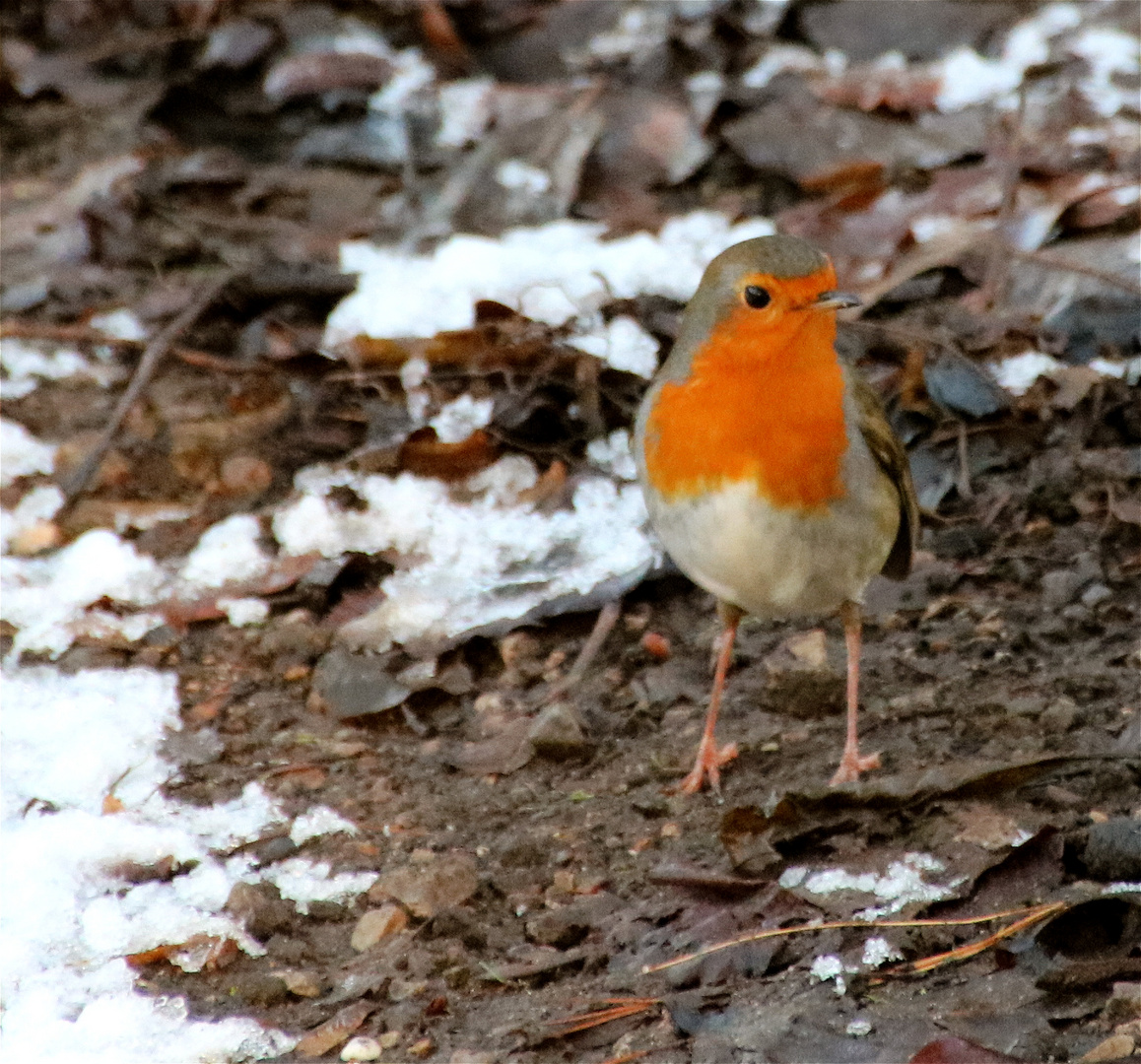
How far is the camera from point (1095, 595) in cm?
385

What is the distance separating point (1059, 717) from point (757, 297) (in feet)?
3.46

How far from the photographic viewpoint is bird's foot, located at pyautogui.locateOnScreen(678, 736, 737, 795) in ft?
11.1

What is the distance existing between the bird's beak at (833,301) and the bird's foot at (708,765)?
0.93m

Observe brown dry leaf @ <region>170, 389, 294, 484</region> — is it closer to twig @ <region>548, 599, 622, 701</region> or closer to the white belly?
twig @ <region>548, 599, 622, 701</region>

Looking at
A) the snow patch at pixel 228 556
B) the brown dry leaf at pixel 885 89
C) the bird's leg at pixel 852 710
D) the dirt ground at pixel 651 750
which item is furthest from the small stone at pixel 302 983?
the brown dry leaf at pixel 885 89

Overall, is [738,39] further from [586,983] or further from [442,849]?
[586,983]

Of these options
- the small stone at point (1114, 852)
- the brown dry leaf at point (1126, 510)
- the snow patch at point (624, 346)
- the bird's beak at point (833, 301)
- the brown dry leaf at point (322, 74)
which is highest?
the brown dry leaf at point (322, 74)

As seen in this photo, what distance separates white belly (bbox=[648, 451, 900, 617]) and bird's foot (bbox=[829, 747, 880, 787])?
353 millimetres

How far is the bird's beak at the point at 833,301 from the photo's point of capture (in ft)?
10.8

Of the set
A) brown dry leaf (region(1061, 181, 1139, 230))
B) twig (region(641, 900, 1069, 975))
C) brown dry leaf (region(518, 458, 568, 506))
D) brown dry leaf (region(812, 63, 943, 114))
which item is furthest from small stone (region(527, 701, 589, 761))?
Answer: brown dry leaf (region(812, 63, 943, 114))

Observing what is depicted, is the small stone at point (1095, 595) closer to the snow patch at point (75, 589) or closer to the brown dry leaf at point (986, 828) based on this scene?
the brown dry leaf at point (986, 828)

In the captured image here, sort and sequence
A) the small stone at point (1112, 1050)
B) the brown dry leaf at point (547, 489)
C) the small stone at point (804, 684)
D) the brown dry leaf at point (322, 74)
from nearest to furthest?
the small stone at point (1112, 1050), the small stone at point (804, 684), the brown dry leaf at point (547, 489), the brown dry leaf at point (322, 74)

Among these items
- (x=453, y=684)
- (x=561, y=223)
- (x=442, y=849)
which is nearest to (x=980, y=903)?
(x=442, y=849)

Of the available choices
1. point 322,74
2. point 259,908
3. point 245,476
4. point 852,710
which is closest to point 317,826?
point 259,908
